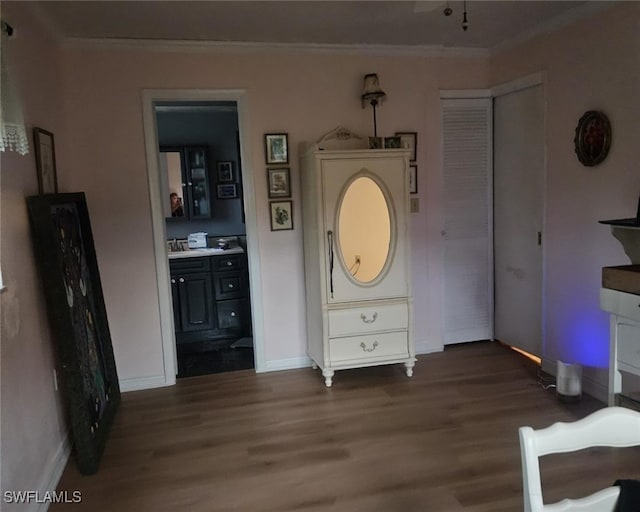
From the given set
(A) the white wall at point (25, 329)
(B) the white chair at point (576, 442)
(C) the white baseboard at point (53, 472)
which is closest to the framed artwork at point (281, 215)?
(A) the white wall at point (25, 329)

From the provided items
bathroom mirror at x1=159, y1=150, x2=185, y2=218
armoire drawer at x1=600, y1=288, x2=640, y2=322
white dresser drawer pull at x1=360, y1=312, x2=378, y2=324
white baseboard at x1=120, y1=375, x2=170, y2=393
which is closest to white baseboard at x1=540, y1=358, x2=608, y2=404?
armoire drawer at x1=600, y1=288, x2=640, y2=322

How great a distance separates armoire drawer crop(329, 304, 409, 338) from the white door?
1060 millimetres

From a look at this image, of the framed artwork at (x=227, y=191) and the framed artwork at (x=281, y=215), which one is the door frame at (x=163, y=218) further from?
the framed artwork at (x=227, y=191)

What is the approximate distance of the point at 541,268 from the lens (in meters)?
3.87

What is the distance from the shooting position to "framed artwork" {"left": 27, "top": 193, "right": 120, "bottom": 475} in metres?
2.60

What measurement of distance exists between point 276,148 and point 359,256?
1.02 metres

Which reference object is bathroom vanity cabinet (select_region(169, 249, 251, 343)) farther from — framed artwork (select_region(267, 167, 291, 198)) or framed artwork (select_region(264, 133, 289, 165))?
framed artwork (select_region(264, 133, 289, 165))

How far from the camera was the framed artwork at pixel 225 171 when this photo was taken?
5.61m

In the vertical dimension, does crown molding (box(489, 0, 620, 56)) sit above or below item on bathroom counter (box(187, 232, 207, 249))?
above

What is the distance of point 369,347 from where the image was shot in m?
3.76

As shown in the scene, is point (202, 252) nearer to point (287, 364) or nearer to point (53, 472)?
point (287, 364)

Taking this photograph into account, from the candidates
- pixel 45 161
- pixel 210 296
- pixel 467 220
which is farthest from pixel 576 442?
pixel 210 296

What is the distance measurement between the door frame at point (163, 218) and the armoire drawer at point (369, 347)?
692mm

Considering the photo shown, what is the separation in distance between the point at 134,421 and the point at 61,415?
534mm
